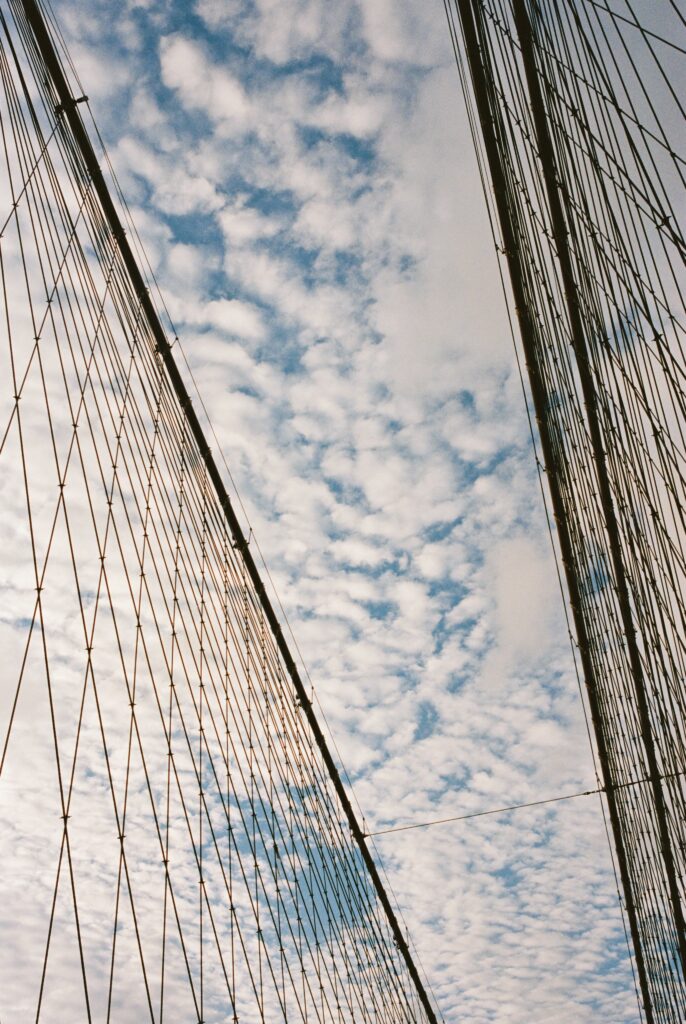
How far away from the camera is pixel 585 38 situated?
2777 mm

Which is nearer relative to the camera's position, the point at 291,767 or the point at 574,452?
the point at 574,452

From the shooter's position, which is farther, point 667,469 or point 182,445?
point 182,445

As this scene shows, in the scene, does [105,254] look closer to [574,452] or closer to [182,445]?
[182,445]

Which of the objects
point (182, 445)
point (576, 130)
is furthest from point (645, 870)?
point (576, 130)

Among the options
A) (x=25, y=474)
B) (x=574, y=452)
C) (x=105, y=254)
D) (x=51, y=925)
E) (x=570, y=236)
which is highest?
(x=105, y=254)

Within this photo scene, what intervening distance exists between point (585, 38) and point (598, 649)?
148 inches

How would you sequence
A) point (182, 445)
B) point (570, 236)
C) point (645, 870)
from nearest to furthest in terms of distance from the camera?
point (570, 236)
point (182, 445)
point (645, 870)

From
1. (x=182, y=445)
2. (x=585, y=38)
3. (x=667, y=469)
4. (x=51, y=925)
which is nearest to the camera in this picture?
(x=51, y=925)

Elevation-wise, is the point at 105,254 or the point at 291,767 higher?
the point at 105,254

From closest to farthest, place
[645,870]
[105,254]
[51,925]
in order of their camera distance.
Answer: [51,925] < [105,254] < [645,870]

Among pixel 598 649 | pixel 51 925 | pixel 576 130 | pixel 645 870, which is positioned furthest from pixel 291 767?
pixel 576 130

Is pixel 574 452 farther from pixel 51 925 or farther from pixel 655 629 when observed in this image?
pixel 51 925

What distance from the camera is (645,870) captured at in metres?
6.14

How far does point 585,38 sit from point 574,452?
2.10 m
